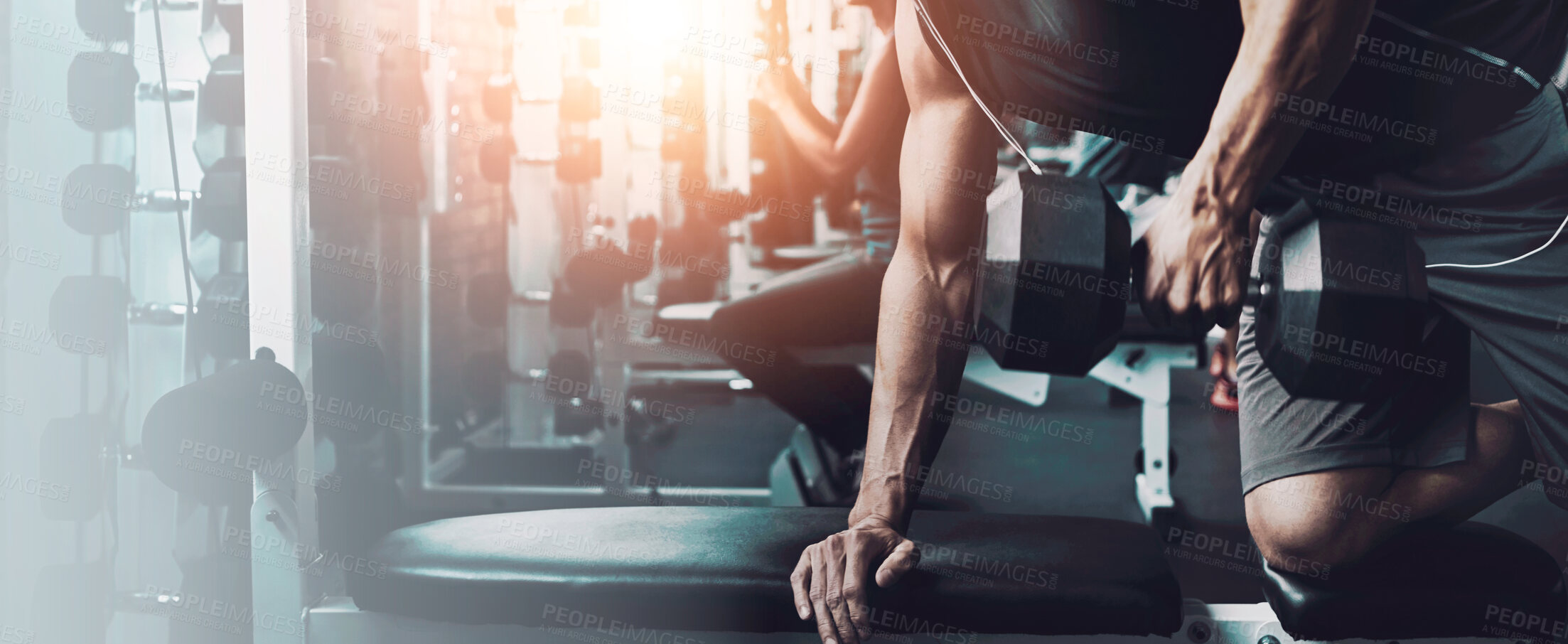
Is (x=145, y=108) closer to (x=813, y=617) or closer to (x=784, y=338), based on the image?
(x=784, y=338)

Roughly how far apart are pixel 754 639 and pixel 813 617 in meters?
0.09

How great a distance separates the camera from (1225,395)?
128 cm

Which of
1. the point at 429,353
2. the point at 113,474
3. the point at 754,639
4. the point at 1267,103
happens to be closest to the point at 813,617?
the point at 754,639

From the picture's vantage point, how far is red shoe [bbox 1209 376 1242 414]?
127 cm

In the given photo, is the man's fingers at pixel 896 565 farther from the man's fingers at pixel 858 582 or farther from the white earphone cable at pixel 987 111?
the white earphone cable at pixel 987 111

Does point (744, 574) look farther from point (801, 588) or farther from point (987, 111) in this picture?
point (987, 111)

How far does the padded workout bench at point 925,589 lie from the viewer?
1.04 m

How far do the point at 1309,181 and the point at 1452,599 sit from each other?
53 cm

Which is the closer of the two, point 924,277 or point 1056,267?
point 1056,267

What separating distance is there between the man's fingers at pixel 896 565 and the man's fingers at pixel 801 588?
85 millimetres

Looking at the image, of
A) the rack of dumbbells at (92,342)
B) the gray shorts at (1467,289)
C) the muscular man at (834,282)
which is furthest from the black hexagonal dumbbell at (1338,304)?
the rack of dumbbells at (92,342)

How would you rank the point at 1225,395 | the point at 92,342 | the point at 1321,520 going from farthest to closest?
the point at 92,342
the point at 1225,395
the point at 1321,520

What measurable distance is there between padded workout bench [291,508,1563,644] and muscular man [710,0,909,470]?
0.61 feet

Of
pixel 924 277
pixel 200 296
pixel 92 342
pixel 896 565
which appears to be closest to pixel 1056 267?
pixel 924 277
